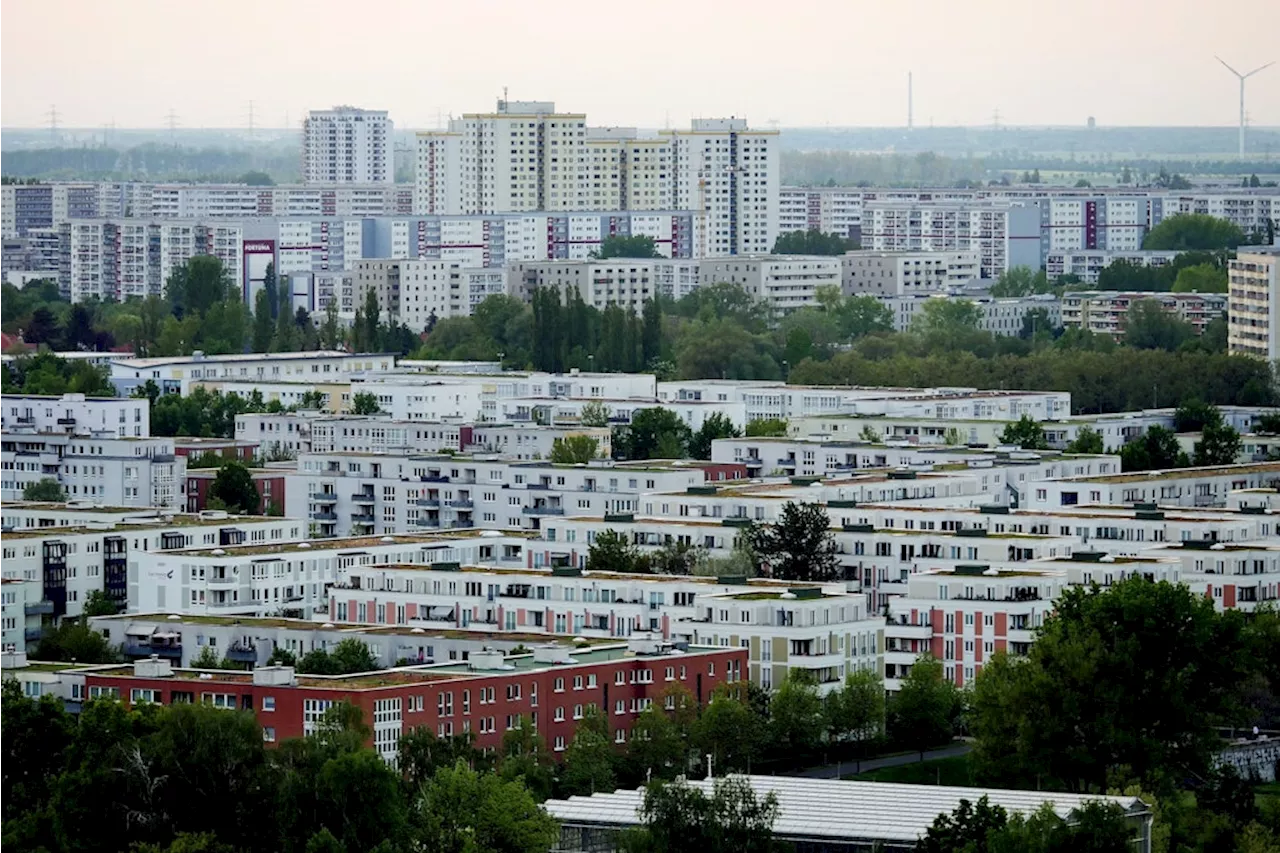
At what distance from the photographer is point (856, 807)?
2417 cm

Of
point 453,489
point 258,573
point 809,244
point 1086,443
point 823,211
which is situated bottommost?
point 258,573

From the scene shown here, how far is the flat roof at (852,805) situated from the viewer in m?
23.3

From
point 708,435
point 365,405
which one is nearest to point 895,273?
point 365,405

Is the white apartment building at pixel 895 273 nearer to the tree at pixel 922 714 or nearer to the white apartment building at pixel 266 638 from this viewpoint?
the white apartment building at pixel 266 638

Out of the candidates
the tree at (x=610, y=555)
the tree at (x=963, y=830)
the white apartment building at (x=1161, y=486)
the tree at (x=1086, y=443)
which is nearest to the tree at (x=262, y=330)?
→ the tree at (x=1086, y=443)

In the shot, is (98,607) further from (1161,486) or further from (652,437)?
(652,437)

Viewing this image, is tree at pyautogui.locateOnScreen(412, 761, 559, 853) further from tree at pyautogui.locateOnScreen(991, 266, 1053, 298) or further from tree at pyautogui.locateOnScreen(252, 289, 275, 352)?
tree at pyautogui.locateOnScreen(991, 266, 1053, 298)

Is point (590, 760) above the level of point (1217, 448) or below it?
below

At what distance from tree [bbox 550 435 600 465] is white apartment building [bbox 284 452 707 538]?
156 cm

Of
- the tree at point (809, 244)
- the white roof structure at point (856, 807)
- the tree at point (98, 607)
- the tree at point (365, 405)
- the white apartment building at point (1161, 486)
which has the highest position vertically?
the tree at point (809, 244)

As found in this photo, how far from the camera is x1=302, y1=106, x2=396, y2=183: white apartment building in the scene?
127 m

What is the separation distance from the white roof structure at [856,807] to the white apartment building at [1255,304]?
37646 millimetres

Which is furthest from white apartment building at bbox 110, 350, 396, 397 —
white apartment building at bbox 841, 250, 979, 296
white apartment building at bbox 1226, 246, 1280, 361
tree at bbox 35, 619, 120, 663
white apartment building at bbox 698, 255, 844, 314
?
tree at bbox 35, 619, 120, 663

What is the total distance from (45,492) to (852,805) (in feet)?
72.5
